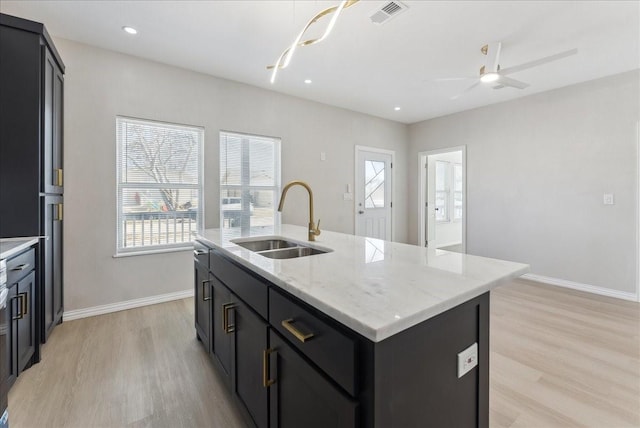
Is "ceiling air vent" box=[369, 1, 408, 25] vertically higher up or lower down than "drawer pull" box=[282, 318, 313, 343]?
higher up

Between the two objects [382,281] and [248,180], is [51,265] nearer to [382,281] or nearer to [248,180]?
[248,180]

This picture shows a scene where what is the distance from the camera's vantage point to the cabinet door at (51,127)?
7.04 ft

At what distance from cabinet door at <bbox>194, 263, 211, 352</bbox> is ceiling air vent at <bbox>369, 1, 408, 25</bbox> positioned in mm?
2372

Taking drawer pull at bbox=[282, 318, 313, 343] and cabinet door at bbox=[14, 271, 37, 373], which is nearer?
drawer pull at bbox=[282, 318, 313, 343]

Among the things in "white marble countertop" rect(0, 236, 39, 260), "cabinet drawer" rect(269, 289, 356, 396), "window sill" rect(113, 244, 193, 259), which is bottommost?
"window sill" rect(113, 244, 193, 259)

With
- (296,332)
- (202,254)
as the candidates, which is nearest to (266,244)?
(202,254)

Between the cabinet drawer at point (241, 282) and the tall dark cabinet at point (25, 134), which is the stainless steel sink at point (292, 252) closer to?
the cabinet drawer at point (241, 282)

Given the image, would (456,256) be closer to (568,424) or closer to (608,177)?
(568,424)

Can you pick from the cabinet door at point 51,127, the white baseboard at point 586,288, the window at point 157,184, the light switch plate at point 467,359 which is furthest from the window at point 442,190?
the cabinet door at point 51,127

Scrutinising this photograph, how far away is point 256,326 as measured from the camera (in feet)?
4.10

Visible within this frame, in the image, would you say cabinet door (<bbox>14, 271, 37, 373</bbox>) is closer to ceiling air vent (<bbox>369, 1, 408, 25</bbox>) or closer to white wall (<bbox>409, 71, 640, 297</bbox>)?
ceiling air vent (<bbox>369, 1, 408, 25</bbox>)

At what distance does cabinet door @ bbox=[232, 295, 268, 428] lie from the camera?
3.99 feet

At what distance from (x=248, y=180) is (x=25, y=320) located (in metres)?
2.54

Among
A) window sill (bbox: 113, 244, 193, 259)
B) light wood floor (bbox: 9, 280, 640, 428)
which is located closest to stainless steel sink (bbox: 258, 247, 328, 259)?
light wood floor (bbox: 9, 280, 640, 428)
